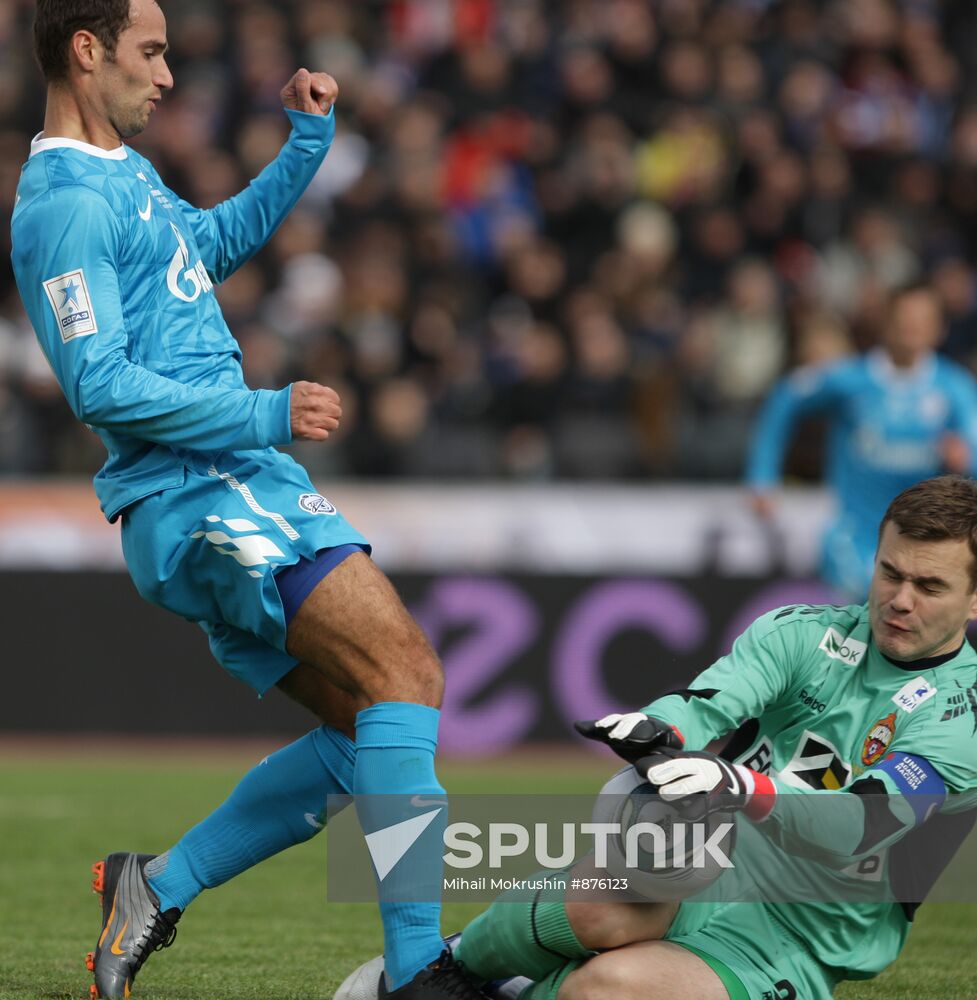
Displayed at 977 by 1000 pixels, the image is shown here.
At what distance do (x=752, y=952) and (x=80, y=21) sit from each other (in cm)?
262

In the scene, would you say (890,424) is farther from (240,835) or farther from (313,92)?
(240,835)

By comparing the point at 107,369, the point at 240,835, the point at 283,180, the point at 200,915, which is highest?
the point at 283,180

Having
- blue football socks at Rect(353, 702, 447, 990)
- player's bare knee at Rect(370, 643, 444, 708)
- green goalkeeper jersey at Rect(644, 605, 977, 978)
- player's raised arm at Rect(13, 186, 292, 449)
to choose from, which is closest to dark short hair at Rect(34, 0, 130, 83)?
player's raised arm at Rect(13, 186, 292, 449)

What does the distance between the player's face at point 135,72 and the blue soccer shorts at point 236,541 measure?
0.86m

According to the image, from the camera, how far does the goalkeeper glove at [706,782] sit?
10.3 ft

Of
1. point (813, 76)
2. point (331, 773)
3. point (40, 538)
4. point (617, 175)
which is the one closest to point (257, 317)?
point (40, 538)

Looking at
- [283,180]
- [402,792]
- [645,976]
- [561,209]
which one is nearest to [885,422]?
[283,180]

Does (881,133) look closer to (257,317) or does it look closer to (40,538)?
(257,317)

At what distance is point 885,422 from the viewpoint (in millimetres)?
8320

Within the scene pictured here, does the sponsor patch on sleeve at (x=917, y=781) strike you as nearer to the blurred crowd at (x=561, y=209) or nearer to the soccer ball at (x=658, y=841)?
the soccer ball at (x=658, y=841)

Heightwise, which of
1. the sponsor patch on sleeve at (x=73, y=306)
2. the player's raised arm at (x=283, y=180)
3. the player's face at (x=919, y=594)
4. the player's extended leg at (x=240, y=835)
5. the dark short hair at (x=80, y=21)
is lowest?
the player's extended leg at (x=240, y=835)

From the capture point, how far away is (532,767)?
987cm

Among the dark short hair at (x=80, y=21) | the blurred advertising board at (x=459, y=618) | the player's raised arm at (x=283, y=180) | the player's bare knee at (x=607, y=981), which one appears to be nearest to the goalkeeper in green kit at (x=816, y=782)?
the player's bare knee at (x=607, y=981)

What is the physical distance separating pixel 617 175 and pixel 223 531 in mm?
9373
